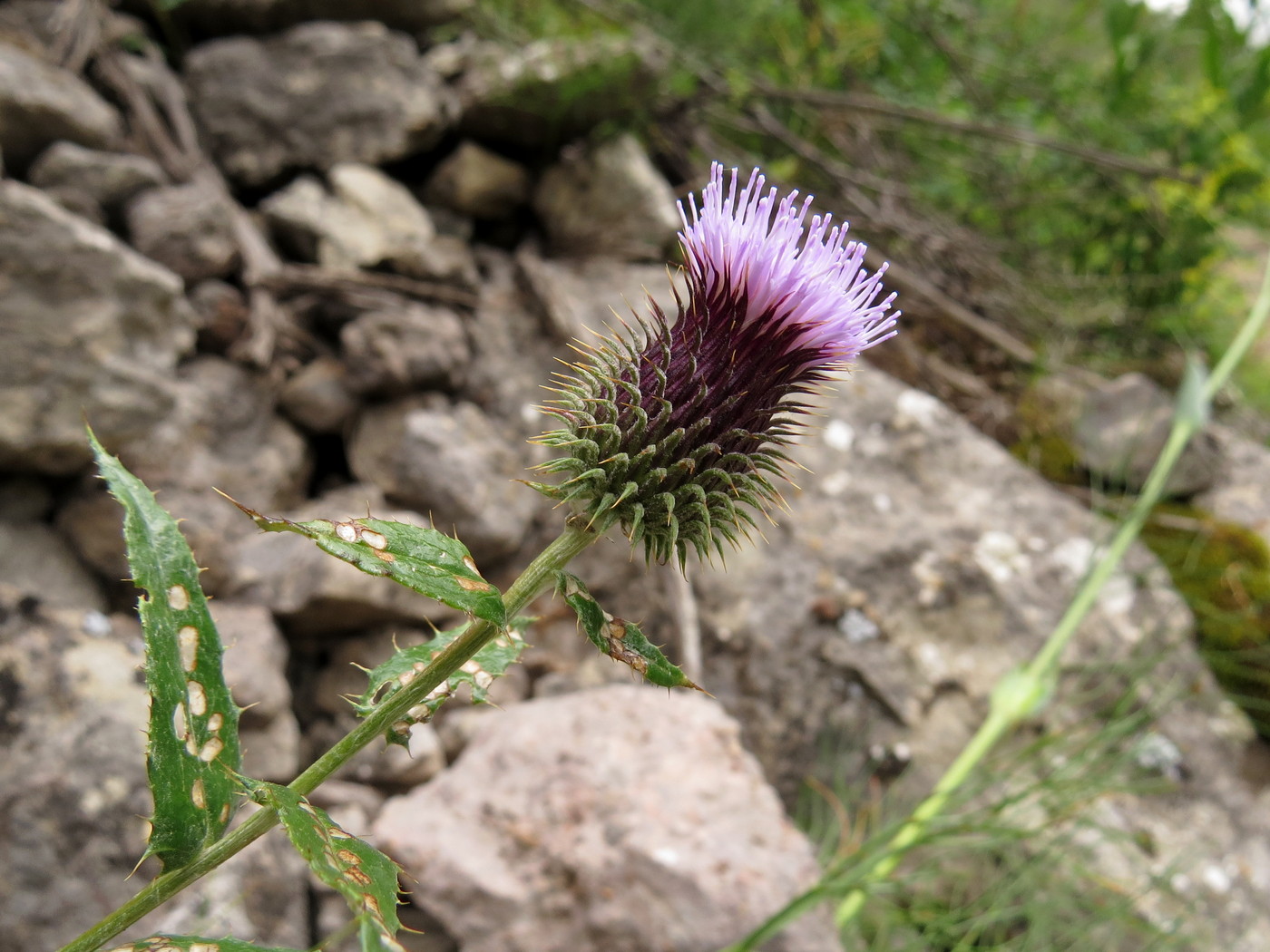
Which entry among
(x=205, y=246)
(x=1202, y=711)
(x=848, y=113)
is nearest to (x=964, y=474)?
(x=1202, y=711)

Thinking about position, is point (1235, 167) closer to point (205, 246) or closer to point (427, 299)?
point (427, 299)

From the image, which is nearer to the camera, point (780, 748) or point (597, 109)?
point (780, 748)

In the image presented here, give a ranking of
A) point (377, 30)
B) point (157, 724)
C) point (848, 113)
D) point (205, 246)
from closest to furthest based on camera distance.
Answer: point (157, 724), point (205, 246), point (377, 30), point (848, 113)

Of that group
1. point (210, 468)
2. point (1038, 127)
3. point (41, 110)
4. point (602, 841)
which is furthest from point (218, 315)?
point (1038, 127)

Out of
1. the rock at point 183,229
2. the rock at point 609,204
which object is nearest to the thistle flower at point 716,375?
the rock at point 183,229

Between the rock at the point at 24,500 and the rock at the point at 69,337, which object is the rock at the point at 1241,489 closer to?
the rock at the point at 69,337

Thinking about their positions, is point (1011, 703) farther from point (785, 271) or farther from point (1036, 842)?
point (785, 271)

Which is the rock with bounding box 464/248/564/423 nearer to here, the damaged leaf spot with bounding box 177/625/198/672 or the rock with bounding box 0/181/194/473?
the rock with bounding box 0/181/194/473
